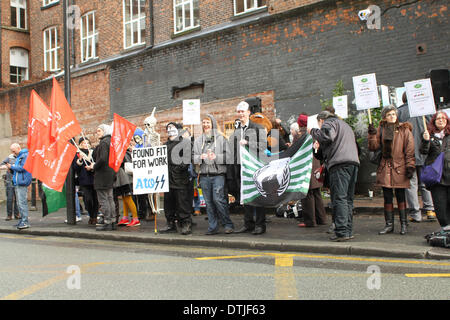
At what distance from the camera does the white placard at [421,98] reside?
775 centimetres

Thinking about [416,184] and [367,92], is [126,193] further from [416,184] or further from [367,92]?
[416,184]

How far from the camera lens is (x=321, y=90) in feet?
43.5

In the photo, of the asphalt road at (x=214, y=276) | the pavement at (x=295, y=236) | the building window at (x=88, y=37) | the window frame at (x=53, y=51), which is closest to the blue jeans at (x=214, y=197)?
the pavement at (x=295, y=236)

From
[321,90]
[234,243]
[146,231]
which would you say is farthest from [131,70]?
[234,243]

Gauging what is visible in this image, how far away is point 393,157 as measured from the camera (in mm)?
7680

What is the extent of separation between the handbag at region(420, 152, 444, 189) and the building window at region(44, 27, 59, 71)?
21.3m

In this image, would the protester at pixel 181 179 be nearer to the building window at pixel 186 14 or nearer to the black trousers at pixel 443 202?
the black trousers at pixel 443 202

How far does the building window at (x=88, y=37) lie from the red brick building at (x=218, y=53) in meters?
0.05

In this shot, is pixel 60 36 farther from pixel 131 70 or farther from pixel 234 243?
pixel 234 243

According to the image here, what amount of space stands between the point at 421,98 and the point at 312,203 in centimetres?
261

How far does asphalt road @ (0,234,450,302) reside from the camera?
4.70m

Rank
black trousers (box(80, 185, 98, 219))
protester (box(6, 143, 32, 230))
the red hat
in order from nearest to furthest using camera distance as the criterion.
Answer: the red hat
protester (box(6, 143, 32, 230))
black trousers (box(80, 185, 98, 219))

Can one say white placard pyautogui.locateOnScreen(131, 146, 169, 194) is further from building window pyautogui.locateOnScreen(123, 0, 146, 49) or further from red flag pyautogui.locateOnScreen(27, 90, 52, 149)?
building window pyautogui.locateOnScreen(123, 0, 146, 49)

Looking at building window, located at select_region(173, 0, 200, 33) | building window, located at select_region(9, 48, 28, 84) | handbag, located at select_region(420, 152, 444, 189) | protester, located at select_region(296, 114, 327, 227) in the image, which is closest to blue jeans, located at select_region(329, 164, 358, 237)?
handbag, located at select_region(420, 152, 444, 189)
